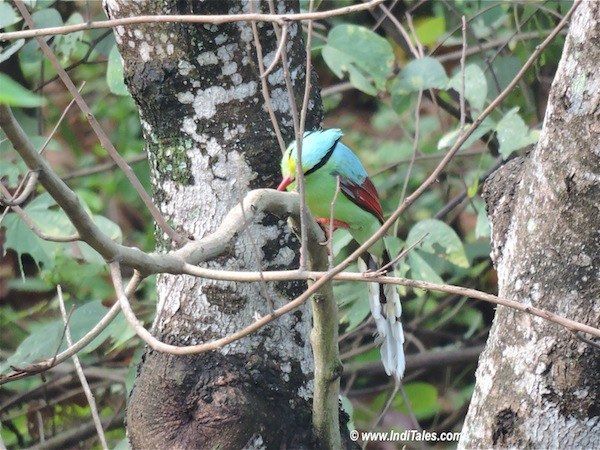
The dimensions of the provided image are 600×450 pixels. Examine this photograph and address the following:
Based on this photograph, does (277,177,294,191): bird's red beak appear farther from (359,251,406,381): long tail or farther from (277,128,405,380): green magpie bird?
(359,251,406,381): long tail

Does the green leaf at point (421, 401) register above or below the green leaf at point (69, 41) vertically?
below

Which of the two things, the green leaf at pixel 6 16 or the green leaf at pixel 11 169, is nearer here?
the green leaf at pixel 6 16

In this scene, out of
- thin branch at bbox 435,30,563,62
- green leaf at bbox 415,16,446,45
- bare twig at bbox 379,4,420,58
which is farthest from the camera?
green leaf at bbox 415,16,446,45

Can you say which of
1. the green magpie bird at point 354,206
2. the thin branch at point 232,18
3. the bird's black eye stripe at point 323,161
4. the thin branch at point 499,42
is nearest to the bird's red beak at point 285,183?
the green magpie bird at point 354,206

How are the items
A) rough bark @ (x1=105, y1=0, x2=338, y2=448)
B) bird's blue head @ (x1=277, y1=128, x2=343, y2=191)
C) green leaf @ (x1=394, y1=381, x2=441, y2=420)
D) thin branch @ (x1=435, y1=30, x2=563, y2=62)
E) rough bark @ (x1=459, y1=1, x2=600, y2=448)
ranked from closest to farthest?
rough bark @ (x1=459, y1=1, x2=600, y2=448) → rough bark @ (x1=105, y1=0, x2=338, y2=448) → bird's blue head @ (x1=277, y1=128, x2=343, y2=191) → thin branch @ (x1=435, y1=30, x2=563, y2=62) → green leaf @ (x1=394, y1=381, x2=441, y2=420)

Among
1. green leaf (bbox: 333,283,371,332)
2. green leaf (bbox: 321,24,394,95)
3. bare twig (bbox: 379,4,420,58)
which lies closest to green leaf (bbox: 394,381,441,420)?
green leaf (bbox: 333,283,371,332)

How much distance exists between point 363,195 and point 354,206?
0.15ft

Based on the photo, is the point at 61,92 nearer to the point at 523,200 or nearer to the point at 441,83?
the point at 441,83

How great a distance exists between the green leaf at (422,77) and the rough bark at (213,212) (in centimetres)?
97

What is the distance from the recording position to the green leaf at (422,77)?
3.08 meters

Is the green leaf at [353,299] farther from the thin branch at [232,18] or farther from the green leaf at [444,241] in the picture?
the thin branch at [232,18]

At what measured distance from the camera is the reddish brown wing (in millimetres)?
2861

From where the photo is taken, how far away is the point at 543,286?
6.21 feet

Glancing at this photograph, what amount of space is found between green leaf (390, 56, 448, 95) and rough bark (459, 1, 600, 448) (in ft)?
3.84
